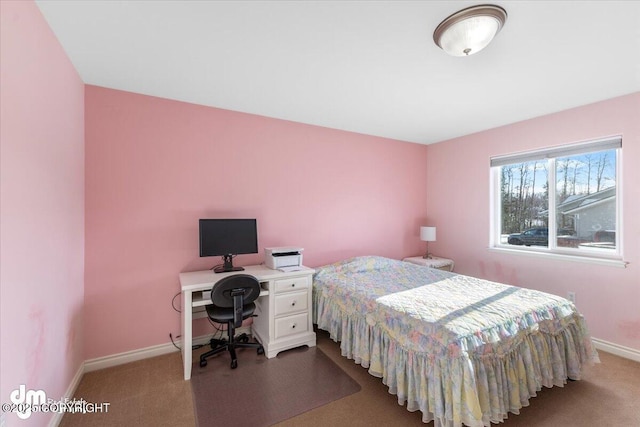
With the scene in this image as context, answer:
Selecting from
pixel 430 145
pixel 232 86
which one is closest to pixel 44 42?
pixel 232 86

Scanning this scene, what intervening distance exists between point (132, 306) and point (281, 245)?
1520 mm

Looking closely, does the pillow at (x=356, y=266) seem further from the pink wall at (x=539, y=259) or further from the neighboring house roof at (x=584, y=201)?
the neighboring house roof at (x=584, y=201)

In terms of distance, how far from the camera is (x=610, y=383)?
84.4 inches

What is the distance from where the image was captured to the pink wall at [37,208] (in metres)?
1.23

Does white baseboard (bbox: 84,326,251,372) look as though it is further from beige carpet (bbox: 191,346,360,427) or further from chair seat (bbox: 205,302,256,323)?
chair seat (bbox: 205,302,256,323)

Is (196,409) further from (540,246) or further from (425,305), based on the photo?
(540,246)

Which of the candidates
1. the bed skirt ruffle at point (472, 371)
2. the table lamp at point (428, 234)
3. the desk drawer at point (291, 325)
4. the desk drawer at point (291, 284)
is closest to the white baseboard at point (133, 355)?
the desk drawer at point (291, 325)

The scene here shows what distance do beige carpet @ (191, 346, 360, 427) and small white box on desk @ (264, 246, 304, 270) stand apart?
819 millimetres

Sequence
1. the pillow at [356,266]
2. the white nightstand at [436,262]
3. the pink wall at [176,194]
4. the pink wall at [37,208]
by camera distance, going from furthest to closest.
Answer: the white nightstand at [436,262] → the pillow at [356,266] → the pink wall at [176,194] → the pink wall at [37,208]

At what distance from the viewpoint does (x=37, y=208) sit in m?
1.50

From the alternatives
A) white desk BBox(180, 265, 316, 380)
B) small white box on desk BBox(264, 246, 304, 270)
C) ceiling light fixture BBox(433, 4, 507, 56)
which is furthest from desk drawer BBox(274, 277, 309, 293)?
ceiling light fixture BBox(433, 4, 507, 56)

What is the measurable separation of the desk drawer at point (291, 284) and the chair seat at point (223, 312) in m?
0.29

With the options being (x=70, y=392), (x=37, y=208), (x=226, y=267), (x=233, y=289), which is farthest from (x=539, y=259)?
(x=70, y=392)

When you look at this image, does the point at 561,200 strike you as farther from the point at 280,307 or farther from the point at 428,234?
the point at 280,307
